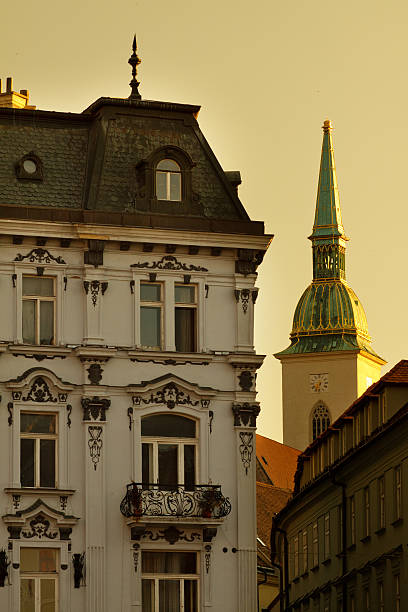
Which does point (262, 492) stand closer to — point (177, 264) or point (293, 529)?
point (293, 529)

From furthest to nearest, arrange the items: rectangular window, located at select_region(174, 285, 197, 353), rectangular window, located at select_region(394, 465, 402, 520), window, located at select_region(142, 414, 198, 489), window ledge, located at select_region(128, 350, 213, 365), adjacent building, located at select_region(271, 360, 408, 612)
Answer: adjacent building, located at select_region(271, 360, 408, 612) → rectangular window, located at select_region(394, 465, 402, 520) → rectangular window, located at select_region(174, 285, 197, 353) → window ledge, located at select_region(128, 350, 213, 365) → window, located at select_region(142, 414, 198, 489)

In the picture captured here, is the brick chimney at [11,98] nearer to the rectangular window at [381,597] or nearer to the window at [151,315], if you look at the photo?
the window at [151,315]

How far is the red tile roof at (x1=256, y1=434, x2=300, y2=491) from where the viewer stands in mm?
186375

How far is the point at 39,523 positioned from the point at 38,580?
5.91ft

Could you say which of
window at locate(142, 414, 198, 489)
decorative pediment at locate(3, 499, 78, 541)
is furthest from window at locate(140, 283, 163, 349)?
decorative pediment at locate(3, 499, 78, 541)

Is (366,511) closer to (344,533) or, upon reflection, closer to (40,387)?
(344,533)

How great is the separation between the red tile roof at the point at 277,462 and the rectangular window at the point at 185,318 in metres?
111

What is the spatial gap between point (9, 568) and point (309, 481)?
1252 inches

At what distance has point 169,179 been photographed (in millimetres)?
73750

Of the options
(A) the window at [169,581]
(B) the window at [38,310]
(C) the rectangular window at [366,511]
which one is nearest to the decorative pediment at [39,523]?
(A) the window at [169,581]

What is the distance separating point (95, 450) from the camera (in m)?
70.4

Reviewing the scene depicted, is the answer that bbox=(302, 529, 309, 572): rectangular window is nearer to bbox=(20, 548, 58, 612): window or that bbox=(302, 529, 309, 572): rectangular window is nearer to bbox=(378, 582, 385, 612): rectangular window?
bbox=(378, 582, 385, 612): rectangular window

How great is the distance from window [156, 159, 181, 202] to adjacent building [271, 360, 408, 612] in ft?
35.9

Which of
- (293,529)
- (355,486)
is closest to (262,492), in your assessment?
(293,529)
